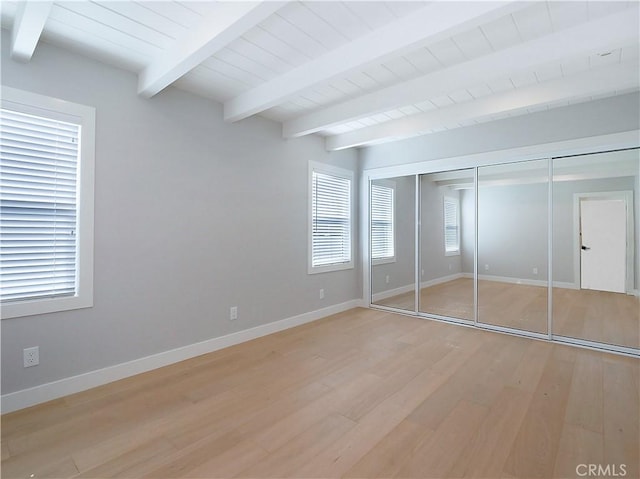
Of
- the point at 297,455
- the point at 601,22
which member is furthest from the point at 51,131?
the point at 601,22

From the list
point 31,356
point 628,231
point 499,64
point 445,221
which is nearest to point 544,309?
point 628,231

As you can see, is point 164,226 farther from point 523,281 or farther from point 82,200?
point 523,281

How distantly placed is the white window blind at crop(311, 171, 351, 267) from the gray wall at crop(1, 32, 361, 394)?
1.40 feet

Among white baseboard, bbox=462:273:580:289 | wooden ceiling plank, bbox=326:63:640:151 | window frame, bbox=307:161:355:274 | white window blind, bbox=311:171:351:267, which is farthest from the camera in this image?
white window blind, bbox=311:171:351:267

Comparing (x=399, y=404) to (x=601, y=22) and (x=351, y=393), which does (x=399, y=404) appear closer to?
(x=351, y=393)

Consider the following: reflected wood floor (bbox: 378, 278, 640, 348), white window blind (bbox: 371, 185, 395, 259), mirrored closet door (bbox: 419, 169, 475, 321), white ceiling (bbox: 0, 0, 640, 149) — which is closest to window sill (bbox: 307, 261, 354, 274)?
white window blind (bbox: 371, 185, 395, 259)

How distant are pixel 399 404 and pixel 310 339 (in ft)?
5.07

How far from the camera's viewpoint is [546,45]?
2227 mm

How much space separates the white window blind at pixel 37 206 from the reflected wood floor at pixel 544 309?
4281mm

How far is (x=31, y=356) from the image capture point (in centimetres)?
227

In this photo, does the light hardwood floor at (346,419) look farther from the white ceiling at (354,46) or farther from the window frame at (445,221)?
the white ceiling at (354,46)

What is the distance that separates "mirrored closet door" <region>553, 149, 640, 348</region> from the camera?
11.1 ft

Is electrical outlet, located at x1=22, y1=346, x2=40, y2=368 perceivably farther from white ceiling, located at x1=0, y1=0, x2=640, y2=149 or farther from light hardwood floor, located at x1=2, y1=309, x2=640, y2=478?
white ceiling, located at x1=0, y1=0, x2=640, y2=149

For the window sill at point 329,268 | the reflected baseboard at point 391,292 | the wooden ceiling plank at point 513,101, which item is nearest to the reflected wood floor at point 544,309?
the reflected baseboard at point 391,292
